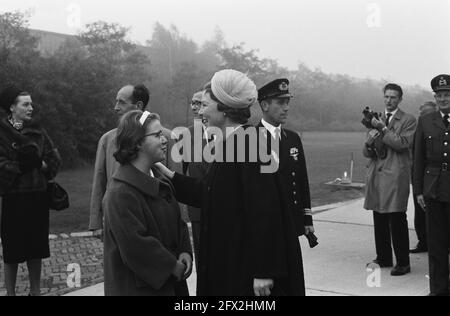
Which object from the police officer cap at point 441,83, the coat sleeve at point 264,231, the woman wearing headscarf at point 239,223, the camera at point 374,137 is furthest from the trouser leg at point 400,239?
the coat sleeve at point 264,231

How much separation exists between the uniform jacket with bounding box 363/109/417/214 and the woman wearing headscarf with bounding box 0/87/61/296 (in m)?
3.20

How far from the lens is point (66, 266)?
629cm

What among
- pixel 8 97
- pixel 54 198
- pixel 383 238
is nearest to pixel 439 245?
pixel 383 238

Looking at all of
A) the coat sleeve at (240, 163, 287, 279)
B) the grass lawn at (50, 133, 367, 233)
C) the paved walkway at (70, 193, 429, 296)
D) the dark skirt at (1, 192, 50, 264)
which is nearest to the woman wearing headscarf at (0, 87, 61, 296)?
the dark skirt at (1, 192, 50, 264)

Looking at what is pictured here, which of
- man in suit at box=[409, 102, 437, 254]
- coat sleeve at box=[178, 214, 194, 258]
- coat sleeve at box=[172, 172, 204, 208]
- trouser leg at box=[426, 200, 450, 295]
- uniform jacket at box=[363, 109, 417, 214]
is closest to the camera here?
coat sleeve at box=[178, 214, 194, 258]

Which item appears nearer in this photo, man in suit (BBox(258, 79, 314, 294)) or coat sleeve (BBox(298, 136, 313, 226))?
man in suit (BBox(258, 79, 314, 294))

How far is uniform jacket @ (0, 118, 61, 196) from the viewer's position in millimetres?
5000

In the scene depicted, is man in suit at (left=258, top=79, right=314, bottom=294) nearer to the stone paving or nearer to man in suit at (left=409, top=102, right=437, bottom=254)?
the stone paving

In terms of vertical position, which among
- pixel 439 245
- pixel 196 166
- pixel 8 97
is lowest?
pixel 439 245

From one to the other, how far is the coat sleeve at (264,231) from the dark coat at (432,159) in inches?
106

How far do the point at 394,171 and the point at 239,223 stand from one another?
3.47m

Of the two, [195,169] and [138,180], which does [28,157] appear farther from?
[138,180]

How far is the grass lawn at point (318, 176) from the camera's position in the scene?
9008mm

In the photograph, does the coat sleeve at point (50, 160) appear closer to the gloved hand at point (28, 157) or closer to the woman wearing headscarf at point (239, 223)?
the gloved hand at point (28, 157)
